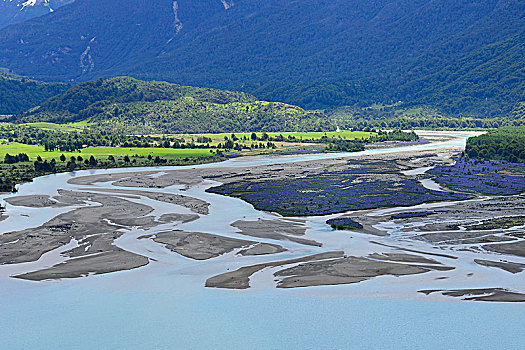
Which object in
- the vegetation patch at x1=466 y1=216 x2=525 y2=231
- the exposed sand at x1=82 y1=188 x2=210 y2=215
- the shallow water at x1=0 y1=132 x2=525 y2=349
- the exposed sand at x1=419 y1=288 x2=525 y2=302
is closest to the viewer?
the shallow water at x1=0 y1=132 x2=525 y2=349

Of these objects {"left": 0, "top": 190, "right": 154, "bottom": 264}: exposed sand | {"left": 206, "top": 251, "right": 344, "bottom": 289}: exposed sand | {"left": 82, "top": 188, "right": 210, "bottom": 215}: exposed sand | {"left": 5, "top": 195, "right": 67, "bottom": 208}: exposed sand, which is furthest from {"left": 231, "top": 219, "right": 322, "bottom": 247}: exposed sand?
{"left": 5, "top": 195, "right": 67, "bottom": 208}: exposed sand

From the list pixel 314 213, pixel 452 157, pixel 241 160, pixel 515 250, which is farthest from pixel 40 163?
pixel 515 250

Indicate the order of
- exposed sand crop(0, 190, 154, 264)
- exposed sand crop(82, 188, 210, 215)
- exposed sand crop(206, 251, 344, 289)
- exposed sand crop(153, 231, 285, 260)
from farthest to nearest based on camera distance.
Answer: exposed sand crop(82, 188, 210, 215) < exposed sand crop(0, 190, 154, 264) < exposed sand crop(153, 231, 285, 260) < exposed sand crop(206, 251, 344, 289)

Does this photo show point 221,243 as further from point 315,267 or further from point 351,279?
point 351,279

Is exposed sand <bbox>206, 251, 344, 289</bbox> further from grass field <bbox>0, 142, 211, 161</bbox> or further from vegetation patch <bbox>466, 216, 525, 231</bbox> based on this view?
grass field <bbox>0, 142, 211, 161</bbox>

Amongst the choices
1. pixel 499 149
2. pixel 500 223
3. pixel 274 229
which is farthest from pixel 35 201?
pixel 499 149
